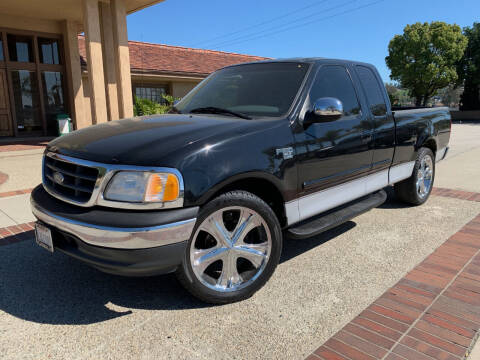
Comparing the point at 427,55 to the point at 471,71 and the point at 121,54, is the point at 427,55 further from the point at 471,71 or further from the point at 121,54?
the point at 121,54

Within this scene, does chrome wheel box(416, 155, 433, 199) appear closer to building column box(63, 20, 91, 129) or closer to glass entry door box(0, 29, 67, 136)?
building column box(63, 20, 91, 129)

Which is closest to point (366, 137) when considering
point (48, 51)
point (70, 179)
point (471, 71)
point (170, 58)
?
point (70, 179)

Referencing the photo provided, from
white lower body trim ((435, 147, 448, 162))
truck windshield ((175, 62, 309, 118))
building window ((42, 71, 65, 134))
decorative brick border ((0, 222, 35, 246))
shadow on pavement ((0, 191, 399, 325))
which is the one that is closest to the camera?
shadow on pavement ((0, 191, 399, 325))

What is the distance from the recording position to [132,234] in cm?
243

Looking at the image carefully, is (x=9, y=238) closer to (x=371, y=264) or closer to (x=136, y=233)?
(x=136, y=233)

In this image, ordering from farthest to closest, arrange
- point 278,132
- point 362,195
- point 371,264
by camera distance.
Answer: point 362,195 < point 371,264 < point 278,132

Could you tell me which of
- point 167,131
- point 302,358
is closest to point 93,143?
point 167,131

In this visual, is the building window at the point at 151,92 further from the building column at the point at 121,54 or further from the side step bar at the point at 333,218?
the side step bar at the point at 333,218

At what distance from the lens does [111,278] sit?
135 inches

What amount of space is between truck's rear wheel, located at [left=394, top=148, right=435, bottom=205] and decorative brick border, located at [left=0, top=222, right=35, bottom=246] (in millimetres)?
4969

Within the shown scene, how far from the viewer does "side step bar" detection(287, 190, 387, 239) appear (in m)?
3.35

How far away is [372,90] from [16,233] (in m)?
4.62

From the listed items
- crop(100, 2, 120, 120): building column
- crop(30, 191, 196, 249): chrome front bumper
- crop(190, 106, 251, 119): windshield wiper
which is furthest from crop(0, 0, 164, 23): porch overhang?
crop(30, 191, 196, 249): chrome front bumper

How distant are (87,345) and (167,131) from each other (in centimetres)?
161
